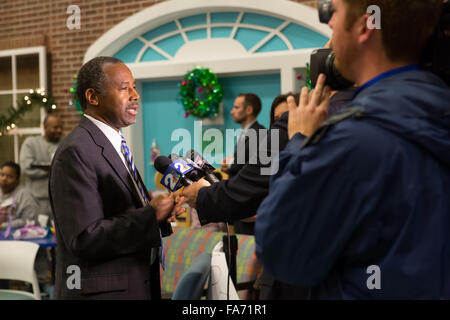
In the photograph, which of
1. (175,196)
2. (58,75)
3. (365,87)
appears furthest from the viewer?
(58,75)

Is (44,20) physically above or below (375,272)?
above

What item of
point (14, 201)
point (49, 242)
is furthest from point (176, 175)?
point (14, 201)

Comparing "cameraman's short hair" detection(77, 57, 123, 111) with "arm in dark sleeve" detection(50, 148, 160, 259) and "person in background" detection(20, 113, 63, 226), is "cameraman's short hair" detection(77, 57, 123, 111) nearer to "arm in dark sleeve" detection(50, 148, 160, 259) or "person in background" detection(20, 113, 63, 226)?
"arm in dark sleeve" detection(50, 148, 160, 259)

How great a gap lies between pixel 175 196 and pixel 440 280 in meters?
0.94

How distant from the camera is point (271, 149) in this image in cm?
153

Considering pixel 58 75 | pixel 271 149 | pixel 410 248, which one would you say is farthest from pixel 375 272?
pixel 58 75

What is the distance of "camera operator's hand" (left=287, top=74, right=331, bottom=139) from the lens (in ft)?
3.51

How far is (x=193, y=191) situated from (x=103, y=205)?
0.30 metres

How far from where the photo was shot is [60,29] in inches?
258

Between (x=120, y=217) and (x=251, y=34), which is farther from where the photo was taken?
(x=251, y=34)

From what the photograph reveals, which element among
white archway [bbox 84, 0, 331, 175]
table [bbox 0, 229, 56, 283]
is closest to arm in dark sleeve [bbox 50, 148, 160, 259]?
table [bbox 0, 229, 56, 283]

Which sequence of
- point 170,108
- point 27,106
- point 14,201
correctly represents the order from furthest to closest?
point 27,106 → point 170,108 → point 14,201

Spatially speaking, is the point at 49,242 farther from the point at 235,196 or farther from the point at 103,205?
the point at 235,196

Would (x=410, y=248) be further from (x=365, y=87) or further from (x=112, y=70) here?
(x=112, y=70)
